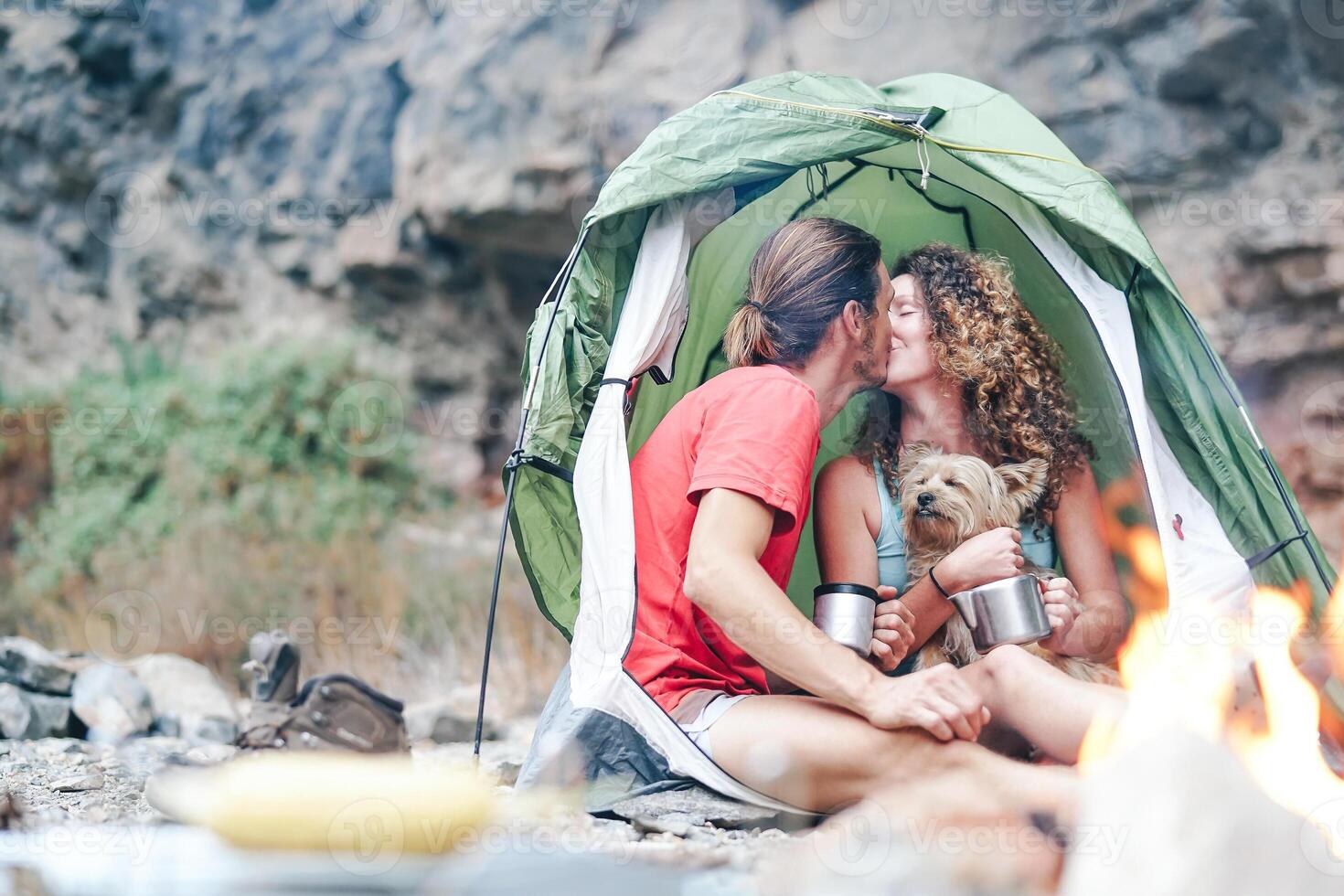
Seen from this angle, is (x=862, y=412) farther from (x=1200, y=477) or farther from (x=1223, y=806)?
(x=1223, y=806)

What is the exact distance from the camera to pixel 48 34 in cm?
788

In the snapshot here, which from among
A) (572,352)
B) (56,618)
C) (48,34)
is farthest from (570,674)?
(48,34)

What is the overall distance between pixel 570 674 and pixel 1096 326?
154 centimetres

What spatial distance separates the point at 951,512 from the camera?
9.34 feet

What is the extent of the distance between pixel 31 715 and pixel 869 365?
9.27 feet

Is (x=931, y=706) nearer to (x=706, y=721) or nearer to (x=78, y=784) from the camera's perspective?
(x=706, y=721)

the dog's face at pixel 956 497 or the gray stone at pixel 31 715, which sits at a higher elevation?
the dog's face at pixel 956 497

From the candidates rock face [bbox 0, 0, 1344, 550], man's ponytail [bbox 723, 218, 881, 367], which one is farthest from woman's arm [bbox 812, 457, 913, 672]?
rock face [bbox 0, 0, 1344, 550]

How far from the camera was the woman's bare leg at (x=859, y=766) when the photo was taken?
216 cm

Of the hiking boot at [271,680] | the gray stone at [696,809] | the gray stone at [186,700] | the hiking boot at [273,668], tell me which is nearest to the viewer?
the gray stone at [696,809]

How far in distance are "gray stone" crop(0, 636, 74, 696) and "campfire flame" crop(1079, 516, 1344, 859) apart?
10.8 ft

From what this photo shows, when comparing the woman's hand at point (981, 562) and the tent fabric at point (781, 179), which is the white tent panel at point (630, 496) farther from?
the woman's hand at point (981, 562)

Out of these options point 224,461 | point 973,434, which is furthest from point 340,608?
point 973,434

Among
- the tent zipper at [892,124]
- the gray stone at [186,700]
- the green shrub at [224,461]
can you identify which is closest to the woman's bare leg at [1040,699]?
the tent zipper at [892,124]
